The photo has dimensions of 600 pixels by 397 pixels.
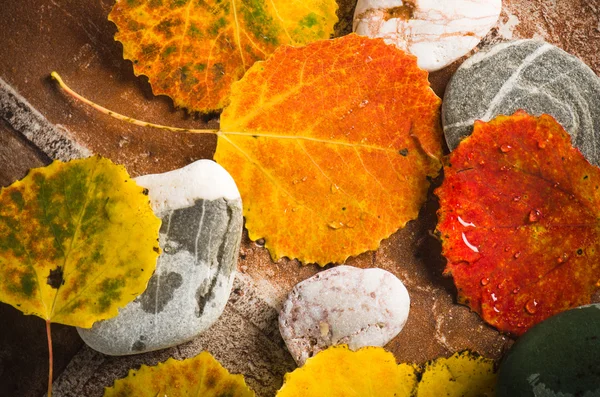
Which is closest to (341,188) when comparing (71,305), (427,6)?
(427,6)

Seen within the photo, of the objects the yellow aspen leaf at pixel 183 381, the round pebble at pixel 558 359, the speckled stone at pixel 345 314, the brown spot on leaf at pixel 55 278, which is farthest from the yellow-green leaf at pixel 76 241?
the round pebble at pixel 558 359

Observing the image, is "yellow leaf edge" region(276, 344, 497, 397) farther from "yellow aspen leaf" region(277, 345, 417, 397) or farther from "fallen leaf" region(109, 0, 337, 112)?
"fallen leaf" region(109, 0, 337, 112)

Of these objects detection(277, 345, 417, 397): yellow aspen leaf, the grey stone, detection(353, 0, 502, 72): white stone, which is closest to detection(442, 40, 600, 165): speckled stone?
detection(353, 0, 502, 72): white stone

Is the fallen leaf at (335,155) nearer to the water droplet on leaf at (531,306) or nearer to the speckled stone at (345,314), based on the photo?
the speckled stone at (345,314)

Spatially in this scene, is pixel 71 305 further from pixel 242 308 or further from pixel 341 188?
pixel 341 188

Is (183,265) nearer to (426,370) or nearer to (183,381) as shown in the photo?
(183,381)
